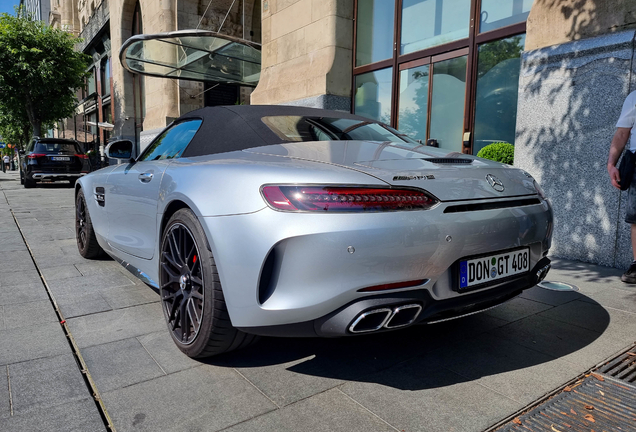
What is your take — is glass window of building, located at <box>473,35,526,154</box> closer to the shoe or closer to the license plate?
the shoe

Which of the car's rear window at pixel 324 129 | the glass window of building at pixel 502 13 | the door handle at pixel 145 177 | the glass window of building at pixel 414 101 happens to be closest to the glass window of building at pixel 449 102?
the glass window of building at pixel 414 101

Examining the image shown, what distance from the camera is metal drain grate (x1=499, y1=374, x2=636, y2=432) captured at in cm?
189

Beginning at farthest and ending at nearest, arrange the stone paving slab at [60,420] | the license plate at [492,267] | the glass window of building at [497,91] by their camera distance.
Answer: the glass window of building at [497,91] → the license plate at [492,267] → the stone paving slab at [60,420]

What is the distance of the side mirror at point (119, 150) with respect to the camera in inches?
155

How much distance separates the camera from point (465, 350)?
8.65 feet

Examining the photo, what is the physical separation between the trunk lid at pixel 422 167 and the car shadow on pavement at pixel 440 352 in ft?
2.89

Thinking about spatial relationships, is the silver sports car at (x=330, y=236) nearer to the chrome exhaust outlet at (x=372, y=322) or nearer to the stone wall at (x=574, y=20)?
the chrome exhaust outlet at (x=372, y=322)

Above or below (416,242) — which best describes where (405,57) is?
above

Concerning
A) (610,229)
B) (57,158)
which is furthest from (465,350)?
(57,158)

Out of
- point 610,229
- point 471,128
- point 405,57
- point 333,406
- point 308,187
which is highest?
point 405,57

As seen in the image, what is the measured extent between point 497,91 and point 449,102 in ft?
2.87

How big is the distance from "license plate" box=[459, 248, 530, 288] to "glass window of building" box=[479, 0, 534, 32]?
5.49m

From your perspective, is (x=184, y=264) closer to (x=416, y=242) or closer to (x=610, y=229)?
(x=416, y=242)

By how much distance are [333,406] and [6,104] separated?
27665 mm
